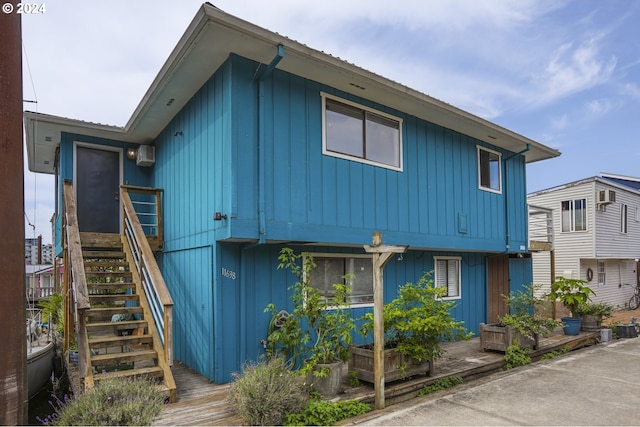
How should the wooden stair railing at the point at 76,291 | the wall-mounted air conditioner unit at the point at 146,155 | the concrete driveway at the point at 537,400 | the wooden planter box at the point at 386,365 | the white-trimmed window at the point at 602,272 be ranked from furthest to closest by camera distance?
the white-trimmed window at the point at 602,272 → the wall-mounted air conditioner unit at the point at 146,155 → the wooden planter box at the point at 386,365 → the wooden stair railing at the point at 76,291 → the concrete driveway at the point at 537,400

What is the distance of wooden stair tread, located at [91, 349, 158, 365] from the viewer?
5211mm

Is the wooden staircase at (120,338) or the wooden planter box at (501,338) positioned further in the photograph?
the wooden planter box at (501,338)

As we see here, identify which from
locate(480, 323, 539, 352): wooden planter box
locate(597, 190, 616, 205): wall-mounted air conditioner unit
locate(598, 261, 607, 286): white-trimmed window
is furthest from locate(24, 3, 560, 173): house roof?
locate(598, 261, 607, 286): white-trimmed window

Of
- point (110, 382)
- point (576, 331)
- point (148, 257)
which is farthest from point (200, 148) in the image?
point (576, 331)

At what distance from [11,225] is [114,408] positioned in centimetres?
183

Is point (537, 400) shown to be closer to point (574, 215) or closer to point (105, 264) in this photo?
point (105, 264)

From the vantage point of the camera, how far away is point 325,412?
4648 mm

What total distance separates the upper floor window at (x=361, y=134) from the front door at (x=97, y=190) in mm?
5218

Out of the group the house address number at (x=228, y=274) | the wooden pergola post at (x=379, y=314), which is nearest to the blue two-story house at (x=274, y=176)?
the house address number at (x=228, y=274)

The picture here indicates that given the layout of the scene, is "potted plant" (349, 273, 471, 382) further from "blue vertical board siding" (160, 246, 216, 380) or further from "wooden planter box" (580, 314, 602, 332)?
"wooden planter box" (580, 314, 602, 332)

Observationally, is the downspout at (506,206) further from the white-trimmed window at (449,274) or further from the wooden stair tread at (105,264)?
the wooden stair tread at (105,264)

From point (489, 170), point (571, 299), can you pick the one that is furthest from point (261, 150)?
point (571, 299)

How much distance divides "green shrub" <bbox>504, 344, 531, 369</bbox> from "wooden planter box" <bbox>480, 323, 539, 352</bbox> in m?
0.09

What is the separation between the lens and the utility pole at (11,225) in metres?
2.91
